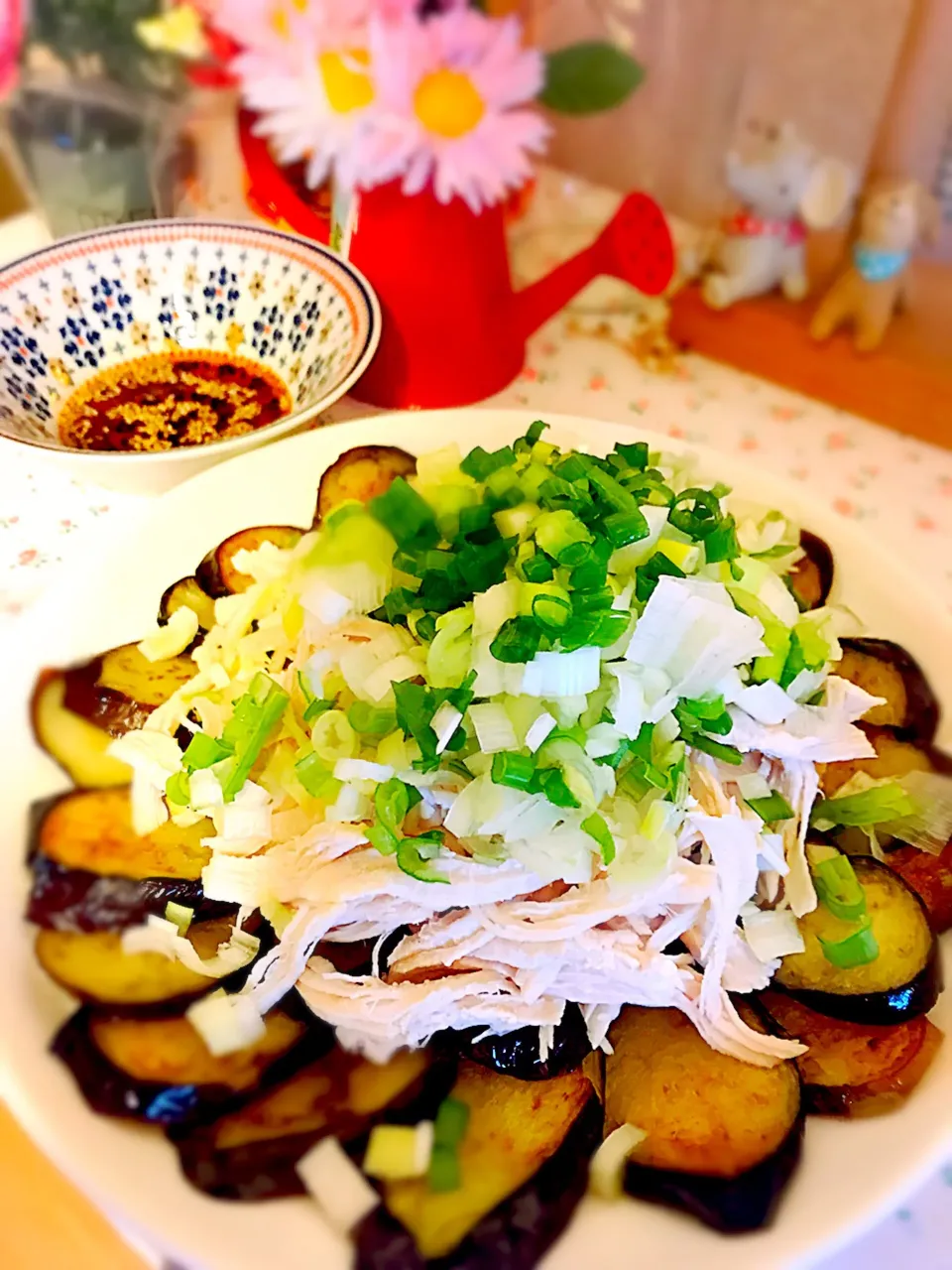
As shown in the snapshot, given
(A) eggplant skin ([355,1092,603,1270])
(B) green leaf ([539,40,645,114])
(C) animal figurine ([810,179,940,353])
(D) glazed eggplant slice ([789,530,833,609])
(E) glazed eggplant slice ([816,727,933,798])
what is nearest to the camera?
(A) eggplant skin ([355,1092,603,1270])

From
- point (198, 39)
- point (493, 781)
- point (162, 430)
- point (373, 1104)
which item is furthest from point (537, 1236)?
point (198, 39)

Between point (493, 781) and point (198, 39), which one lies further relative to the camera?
point (198, 39)

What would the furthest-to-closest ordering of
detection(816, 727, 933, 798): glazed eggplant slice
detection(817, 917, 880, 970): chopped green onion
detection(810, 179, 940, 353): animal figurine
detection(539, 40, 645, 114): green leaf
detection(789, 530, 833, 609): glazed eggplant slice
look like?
detection(810, 179, 940, 353): animal figurine < detection(539, 40, 645, 114): green leaf < detection(789, 530, 833, 609): glazed eggplant slice < detection(816, 727, 933, 798): glazed eggplant slice < detection(817, 917, 880, 970): chopped green onion

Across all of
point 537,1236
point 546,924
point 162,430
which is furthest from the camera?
point 162,430

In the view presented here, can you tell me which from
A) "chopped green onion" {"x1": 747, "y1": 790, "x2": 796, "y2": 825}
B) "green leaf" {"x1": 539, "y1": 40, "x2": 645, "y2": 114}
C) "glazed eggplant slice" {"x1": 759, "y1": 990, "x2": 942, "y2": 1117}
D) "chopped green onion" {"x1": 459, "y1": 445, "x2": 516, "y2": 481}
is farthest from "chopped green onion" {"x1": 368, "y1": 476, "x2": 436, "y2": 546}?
"green leaf" {"x1": 539, "y1": 40, "x2": 645, "y2": 114}

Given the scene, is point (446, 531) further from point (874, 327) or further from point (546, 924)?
point (874, 327)

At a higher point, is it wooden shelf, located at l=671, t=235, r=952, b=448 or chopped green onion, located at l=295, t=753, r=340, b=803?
wooden shelf, located at l=671, t=235, r=952, b=448

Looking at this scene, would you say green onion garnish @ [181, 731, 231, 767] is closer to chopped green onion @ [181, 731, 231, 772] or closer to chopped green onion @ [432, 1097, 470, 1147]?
chopped green onion @ [181, 731, 231, 772]
